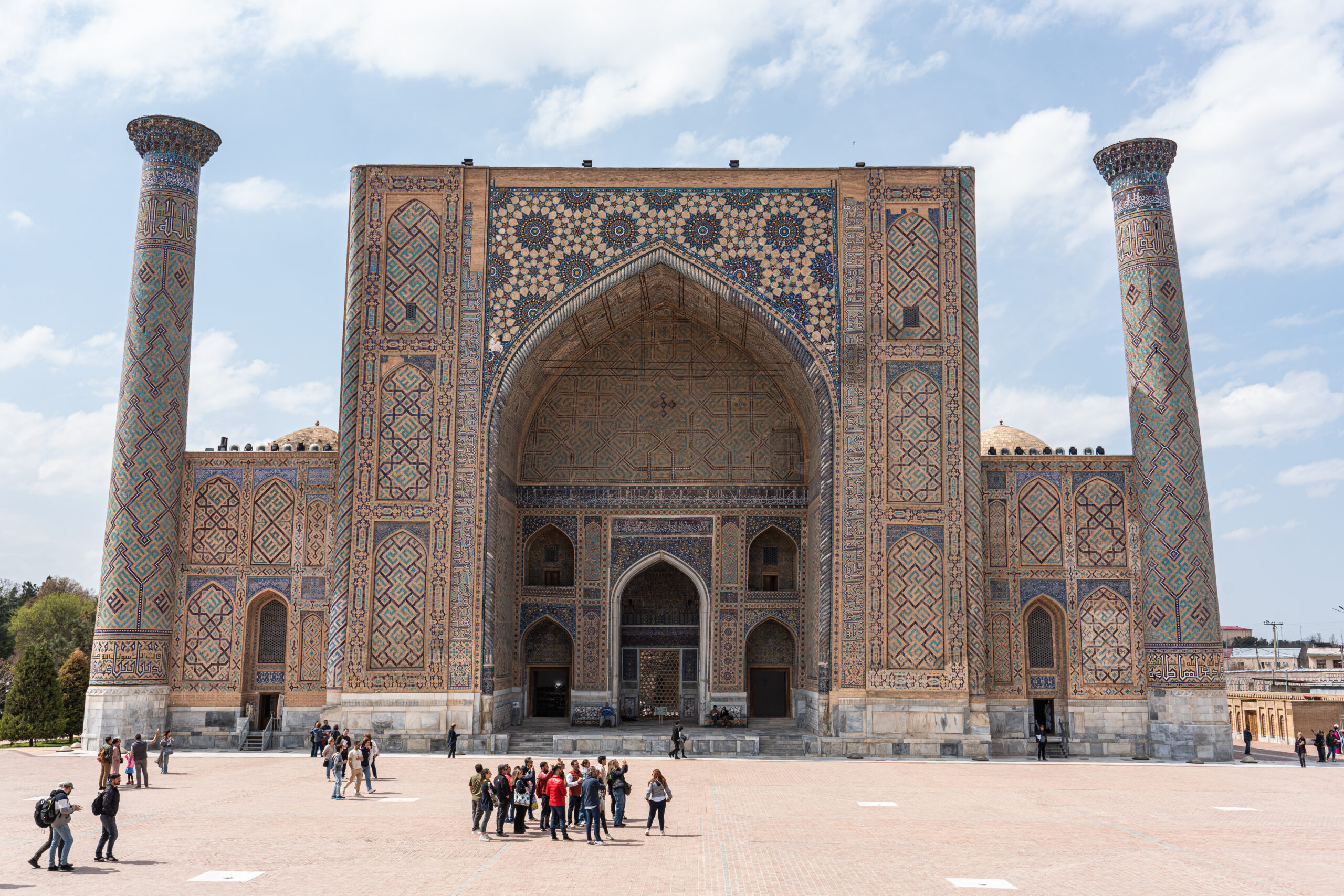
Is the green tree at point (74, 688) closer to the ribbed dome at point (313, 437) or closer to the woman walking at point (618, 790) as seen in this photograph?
the ribbed dome at point (313, 437)

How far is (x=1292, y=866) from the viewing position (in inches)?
295

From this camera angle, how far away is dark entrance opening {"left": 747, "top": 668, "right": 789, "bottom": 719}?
18703mm

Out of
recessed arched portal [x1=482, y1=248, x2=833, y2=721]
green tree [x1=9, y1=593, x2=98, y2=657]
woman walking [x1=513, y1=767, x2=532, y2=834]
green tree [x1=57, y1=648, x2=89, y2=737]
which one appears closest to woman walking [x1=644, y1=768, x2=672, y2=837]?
woman walking [x1=513, y1=767, x2=532, y2=834]

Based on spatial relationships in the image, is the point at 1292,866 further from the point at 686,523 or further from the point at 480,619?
the point at 686,523

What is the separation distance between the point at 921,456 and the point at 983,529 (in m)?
1.64

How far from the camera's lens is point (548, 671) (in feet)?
61.7

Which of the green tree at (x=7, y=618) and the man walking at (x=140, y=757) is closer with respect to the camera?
the man walking at (x=140, y=757)

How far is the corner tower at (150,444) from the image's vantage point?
51.1 ft

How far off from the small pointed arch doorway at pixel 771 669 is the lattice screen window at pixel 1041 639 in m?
4.08

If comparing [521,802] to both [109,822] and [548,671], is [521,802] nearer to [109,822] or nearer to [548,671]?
[109,822]

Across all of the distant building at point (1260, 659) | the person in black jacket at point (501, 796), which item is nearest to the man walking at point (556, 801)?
the person in black jacket at point (501, 796)

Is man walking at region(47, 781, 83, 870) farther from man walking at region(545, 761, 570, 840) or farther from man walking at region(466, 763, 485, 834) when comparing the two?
man walking at region(545, 761, 570, 840)

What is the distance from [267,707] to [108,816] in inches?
369

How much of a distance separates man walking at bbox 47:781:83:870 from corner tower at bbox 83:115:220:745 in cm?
896
